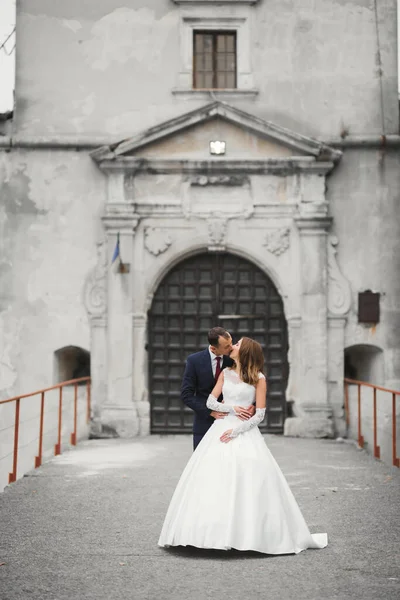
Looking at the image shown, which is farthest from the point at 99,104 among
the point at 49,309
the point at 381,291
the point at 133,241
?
the point at 381,291

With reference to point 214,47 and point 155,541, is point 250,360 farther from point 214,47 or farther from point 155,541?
point 214,47

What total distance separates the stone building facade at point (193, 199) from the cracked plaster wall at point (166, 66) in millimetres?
26

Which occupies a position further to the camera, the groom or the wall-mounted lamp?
the wall-mounted lamp

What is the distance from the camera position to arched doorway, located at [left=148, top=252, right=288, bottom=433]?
15.9 meters

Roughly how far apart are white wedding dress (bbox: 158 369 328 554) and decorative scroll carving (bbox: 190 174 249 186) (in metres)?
9.18

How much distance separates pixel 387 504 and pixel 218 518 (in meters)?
3.09

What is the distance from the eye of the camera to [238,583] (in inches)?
243

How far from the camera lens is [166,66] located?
1622 cm

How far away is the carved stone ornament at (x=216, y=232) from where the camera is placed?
51.9 ft

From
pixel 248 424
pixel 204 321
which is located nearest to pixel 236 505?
pixel 248 424

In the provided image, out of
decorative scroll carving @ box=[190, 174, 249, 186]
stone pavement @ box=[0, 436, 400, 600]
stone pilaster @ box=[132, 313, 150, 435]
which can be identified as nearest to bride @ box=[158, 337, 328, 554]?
stone pavement @ box=[0, 436, 400, 600]

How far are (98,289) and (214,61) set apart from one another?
4729 mm

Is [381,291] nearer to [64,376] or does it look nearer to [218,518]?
[64,376]

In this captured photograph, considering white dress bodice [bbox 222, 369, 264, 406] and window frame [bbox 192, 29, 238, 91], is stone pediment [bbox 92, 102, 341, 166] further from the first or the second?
white dress bodice [bbox 222, 369, 264, 406]
